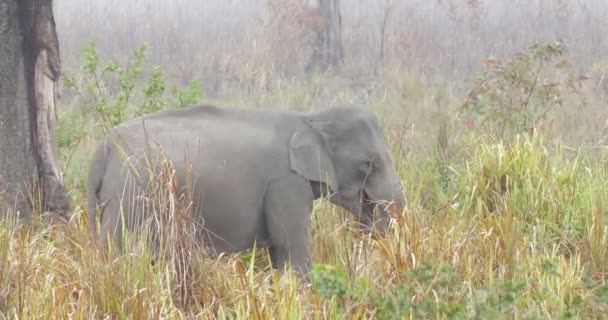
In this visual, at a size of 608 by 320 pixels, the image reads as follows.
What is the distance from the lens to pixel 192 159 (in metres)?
6.14

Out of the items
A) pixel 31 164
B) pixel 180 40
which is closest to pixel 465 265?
pixel 31 164

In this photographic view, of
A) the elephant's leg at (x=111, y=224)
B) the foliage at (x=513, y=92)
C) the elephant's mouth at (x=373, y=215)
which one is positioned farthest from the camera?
the foliage at (x=513, y=92)

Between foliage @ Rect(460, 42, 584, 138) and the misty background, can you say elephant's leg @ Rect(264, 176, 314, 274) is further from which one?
the misty background

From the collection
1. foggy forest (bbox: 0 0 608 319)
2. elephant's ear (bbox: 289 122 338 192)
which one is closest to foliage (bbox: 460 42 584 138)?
foggy forest (bbox: 0 0 608 319)

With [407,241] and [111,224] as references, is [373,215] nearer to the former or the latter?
[407,241]

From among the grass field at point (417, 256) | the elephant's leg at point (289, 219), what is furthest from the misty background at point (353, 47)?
the elephant's leg at point (289, 219)

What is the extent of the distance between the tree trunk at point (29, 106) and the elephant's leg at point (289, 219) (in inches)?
67.5

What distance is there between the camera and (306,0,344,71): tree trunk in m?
19.2

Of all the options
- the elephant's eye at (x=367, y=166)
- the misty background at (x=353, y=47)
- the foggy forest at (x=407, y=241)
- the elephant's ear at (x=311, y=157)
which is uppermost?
the elephant's ear at (x=311, y=157)

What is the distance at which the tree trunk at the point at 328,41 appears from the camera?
63.2ft

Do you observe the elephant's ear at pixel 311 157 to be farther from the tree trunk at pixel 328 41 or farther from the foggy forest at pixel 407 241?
the tree trunk at pixel 328 41

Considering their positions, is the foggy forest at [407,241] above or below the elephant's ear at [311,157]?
below

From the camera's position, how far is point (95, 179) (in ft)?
20.3

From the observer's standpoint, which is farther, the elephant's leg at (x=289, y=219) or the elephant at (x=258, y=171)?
the elephant's leg at (x=289, y=219)
